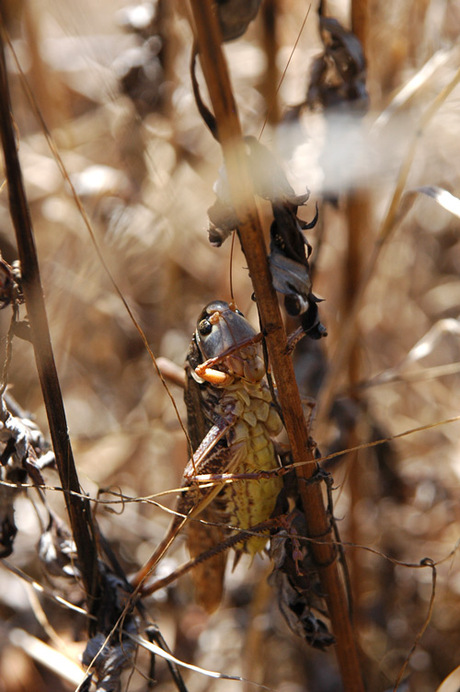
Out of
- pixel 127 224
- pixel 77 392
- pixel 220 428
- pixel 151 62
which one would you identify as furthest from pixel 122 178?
pixel 220 428

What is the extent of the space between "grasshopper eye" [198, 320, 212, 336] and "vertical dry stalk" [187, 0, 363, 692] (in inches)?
9.9

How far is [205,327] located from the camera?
110 cm

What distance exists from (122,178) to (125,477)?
3.86 feet

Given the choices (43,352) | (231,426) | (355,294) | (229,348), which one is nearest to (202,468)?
(231,426)

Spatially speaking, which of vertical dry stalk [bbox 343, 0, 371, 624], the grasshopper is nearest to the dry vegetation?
vertical dry stalk [bbox 343, 0, 371, 624]

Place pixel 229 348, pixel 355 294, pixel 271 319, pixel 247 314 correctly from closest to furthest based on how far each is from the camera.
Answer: pixel 271 319
pixel 229 348
pixel 355 294
pixel 247 314

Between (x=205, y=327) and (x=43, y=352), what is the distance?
12.2 inches

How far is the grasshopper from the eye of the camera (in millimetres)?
1062

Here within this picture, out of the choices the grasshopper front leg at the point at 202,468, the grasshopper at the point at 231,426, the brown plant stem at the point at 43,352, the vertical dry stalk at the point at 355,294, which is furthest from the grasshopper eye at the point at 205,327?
the vertical dry stalk at the point at 355,294

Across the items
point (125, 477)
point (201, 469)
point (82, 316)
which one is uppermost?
point (82, 316)

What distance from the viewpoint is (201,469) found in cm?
106

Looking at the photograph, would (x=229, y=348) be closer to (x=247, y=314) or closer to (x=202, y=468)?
(x=202, y=468)

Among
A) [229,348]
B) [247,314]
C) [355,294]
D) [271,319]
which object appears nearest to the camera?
[271,319]

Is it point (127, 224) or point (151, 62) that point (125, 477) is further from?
point (151, 62)
